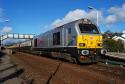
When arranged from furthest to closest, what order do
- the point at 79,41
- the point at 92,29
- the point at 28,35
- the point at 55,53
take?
1. the point at 28,35
2. the point at 55,53
3. the point at 92,29
4. the point at 79,41

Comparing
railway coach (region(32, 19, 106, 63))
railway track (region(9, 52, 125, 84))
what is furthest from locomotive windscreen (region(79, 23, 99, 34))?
railway track (region(9, 52, 125, 84))

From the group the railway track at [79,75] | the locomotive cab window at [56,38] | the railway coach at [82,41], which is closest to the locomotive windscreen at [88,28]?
the railway coach at [82,41]

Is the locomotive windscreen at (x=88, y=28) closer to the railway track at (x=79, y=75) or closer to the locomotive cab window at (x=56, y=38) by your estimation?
the railway track at (x=79, y=75)

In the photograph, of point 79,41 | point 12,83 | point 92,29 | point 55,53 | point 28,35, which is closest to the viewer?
point 12,83

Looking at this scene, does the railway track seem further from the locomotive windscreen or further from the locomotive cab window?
the locomotive cab window

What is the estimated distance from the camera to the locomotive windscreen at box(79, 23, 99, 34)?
2011 centimetres

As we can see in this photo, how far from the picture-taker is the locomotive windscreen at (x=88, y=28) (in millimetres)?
20109

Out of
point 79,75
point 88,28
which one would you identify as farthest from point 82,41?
point 79,75

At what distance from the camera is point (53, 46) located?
2672 cm

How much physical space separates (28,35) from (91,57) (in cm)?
8754

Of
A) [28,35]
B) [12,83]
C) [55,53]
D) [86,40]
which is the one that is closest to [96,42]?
[86,40]

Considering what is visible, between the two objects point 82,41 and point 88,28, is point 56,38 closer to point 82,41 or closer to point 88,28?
point 88,28

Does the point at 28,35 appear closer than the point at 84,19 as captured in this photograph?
No

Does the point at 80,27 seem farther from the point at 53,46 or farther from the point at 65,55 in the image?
the point at 53,46
